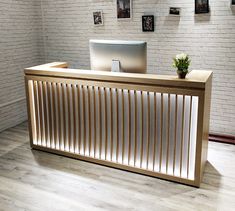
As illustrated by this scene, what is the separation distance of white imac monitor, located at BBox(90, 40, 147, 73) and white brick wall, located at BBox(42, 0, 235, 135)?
1166 mm

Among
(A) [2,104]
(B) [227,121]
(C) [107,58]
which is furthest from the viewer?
(A) [2,104]

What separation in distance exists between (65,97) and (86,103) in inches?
10.6

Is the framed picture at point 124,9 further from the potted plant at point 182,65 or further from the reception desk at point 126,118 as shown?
the potted plant at point 182,65

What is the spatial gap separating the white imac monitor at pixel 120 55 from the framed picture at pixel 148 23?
3.83ft

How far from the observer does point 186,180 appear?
2.81 metres

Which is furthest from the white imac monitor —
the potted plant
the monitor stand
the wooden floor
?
the wooden floor

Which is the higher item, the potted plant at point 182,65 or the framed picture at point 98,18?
the framed picture at point 98,18

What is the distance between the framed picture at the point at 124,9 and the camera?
4045 millimetres

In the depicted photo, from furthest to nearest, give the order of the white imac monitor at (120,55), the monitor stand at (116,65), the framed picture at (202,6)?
the framed picture at (202,6), the monitor stand at (116,65), the white imac monitor at (120,55)

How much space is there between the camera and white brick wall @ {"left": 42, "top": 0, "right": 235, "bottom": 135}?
3.64m

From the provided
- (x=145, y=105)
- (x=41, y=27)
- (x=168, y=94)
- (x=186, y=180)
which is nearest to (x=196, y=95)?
(x=168, y=94)

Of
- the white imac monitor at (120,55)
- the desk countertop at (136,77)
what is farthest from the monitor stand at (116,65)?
the desk countertop at (136,77)

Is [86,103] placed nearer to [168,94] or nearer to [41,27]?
[168,94]

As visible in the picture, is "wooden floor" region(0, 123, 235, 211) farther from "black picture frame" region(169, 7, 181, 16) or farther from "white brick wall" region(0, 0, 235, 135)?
"black picture frame" region(169, 7, 181, 16)
